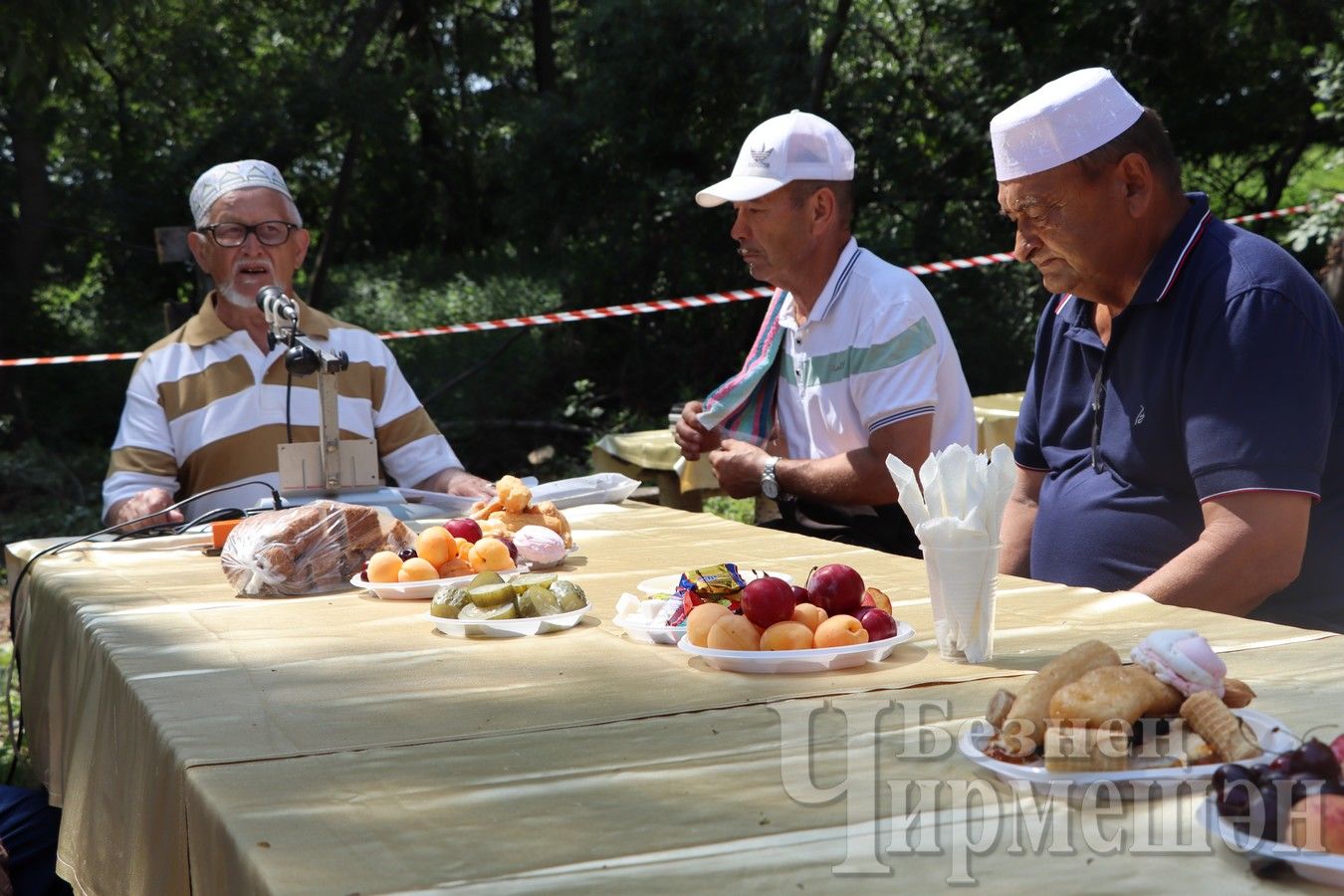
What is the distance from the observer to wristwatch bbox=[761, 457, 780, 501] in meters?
3.54

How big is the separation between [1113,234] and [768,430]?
1387mm

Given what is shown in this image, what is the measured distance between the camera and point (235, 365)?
388 cm

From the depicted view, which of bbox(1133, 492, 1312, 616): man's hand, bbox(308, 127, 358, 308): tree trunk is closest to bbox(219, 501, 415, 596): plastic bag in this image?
bbox(1133, 492, 1312, 616): man's hand

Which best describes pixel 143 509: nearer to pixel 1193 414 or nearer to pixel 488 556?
pixel 488 556

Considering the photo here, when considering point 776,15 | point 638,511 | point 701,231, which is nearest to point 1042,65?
point 776,15

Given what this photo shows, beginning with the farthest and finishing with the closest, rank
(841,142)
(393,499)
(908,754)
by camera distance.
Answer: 1. (841,142)
2. (393,499)
3. (908,754)

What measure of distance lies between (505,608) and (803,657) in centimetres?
57

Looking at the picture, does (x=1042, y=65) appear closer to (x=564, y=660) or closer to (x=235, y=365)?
(x=235, y=365)

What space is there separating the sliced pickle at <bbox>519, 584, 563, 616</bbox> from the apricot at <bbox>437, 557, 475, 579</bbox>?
36 centimetres

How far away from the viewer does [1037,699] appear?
129 cm

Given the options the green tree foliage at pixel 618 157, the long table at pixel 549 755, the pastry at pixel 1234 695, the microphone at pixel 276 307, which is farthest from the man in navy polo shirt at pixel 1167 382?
the green tree foliage at pixel 618 157

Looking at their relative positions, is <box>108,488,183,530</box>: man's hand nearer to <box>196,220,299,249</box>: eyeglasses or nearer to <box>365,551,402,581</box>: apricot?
<box>196,220,299,249</box>: eyeglasses

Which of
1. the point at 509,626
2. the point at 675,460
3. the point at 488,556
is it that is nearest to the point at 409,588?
the point at 488,556

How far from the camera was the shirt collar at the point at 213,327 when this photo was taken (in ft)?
12.8
